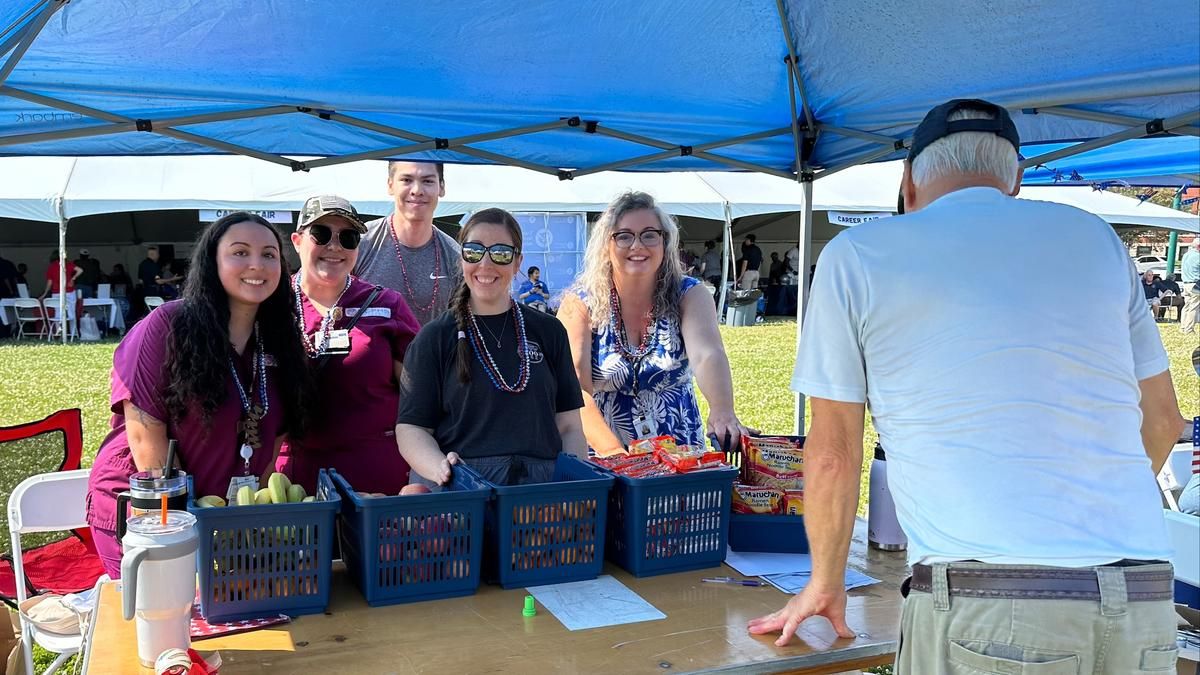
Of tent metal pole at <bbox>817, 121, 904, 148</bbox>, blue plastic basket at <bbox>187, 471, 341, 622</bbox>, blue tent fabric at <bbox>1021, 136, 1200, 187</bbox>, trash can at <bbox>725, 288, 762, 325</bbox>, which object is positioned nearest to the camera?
blue plastic basket at <bbox>187, 471, 341, 622</bbox>

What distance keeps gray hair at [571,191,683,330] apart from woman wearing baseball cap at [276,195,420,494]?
64 centimetres

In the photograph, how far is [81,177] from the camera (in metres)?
13.2

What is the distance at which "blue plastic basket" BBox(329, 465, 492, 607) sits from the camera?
1.96 m

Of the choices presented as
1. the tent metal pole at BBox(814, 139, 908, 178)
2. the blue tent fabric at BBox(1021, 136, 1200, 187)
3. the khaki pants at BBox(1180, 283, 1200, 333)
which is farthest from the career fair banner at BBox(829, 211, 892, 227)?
the tent metal pole at BBox(814, 139, 908, 178)

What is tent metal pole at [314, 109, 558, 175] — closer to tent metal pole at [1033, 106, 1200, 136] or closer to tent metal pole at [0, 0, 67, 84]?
tent metal pole at [0, 0, 67, 84]

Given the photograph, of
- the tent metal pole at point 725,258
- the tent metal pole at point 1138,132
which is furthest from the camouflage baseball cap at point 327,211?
the tent metal pole at point 725,258

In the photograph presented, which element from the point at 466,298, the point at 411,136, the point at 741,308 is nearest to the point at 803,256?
the point at 411,136

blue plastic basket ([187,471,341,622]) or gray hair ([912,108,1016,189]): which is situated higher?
gray hair ([912,108,1016,189])

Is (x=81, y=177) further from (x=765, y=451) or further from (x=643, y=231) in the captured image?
(x=765, y=451)

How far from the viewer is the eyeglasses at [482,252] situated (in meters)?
2.48

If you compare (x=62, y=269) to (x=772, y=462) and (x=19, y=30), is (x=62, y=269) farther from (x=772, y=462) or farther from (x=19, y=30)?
(x=772, y=462)

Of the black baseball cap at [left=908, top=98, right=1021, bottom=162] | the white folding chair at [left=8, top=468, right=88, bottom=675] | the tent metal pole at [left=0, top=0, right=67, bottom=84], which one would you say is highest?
the tent metal pole at [left=0, top=0, right=67, bottom=84]

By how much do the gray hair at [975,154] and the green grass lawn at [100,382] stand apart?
4888 millimetres

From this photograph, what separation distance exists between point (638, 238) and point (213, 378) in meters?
1.39
